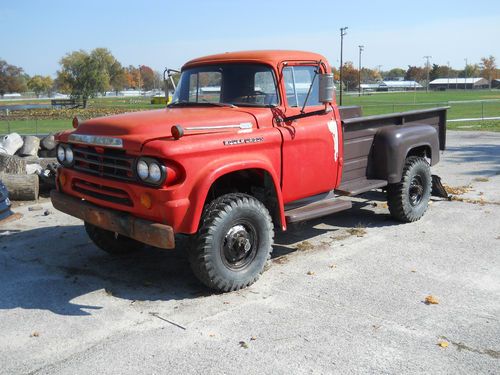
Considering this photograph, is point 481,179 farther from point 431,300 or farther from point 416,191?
point 431,300

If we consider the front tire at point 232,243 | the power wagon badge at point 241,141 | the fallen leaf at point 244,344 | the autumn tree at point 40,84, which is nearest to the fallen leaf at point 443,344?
the fallen leaf at point 244,344

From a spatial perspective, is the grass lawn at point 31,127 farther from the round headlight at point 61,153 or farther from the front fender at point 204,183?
the front fender at point 204,183

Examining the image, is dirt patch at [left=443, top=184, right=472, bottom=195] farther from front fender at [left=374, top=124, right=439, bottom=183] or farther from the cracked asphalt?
front fender at [left=374, top=124, right=439, bottom=183]

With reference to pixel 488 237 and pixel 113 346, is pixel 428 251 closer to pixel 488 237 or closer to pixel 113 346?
pixel 488 237

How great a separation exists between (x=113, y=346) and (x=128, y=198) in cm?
127

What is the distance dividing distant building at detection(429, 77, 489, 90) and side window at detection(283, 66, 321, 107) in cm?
13977

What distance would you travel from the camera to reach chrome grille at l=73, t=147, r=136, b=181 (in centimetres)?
450

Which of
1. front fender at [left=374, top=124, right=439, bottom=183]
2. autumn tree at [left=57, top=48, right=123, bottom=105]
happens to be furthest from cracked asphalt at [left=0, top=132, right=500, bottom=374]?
autumn tree at [left=57, top=48, right=123, bottom=105]

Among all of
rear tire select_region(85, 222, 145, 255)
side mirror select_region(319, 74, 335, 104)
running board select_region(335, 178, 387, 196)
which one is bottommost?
rear tire select_region(85, 222, 145, 255)

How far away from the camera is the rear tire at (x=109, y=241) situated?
5.80 meters

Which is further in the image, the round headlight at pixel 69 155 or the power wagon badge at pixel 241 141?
the round headlight at pixel 69 155

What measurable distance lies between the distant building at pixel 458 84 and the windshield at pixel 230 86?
140 meters

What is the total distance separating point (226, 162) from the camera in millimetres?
4574

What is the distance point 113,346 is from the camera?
3.82 m
